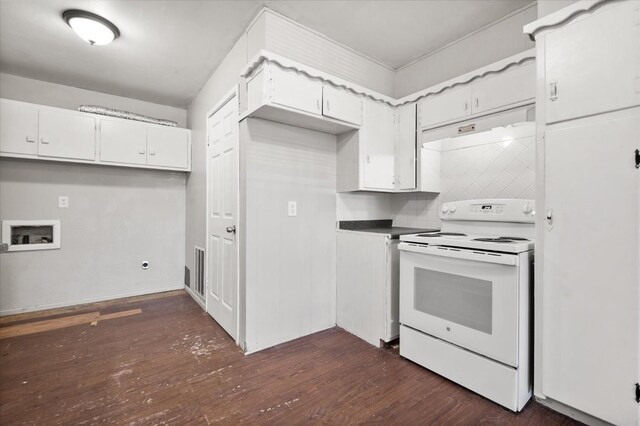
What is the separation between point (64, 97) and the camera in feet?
11.0

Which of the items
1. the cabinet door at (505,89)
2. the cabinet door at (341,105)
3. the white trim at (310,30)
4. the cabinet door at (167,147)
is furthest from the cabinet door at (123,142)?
the cabinet door at (505,89)

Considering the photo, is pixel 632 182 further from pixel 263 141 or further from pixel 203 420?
pixel 203 420

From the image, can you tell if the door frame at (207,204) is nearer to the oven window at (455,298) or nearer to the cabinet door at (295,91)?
the cabinet door at (295,91)

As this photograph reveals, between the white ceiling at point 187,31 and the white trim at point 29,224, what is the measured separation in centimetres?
159

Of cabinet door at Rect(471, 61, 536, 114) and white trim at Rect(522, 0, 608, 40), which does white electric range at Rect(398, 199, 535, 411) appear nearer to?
cabinet door at Rect(471, 61, 536, 114)

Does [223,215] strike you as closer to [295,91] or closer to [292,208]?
Answer: [292,208]

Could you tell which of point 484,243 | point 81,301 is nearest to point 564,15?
point 484,243

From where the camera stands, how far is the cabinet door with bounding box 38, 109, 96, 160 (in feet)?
9.86

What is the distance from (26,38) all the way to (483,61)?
3857 millimetres

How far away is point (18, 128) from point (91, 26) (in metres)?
1.57

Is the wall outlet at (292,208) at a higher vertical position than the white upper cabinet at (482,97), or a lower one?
lower

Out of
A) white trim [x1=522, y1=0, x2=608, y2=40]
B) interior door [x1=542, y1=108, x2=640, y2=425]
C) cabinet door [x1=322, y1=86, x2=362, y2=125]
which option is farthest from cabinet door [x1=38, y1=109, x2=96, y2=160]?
interior door [x1=542, y1=108, x2=640, y2=425]

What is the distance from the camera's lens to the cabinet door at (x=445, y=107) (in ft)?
7.45

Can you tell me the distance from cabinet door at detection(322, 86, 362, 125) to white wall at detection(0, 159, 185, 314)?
2.73 meters
